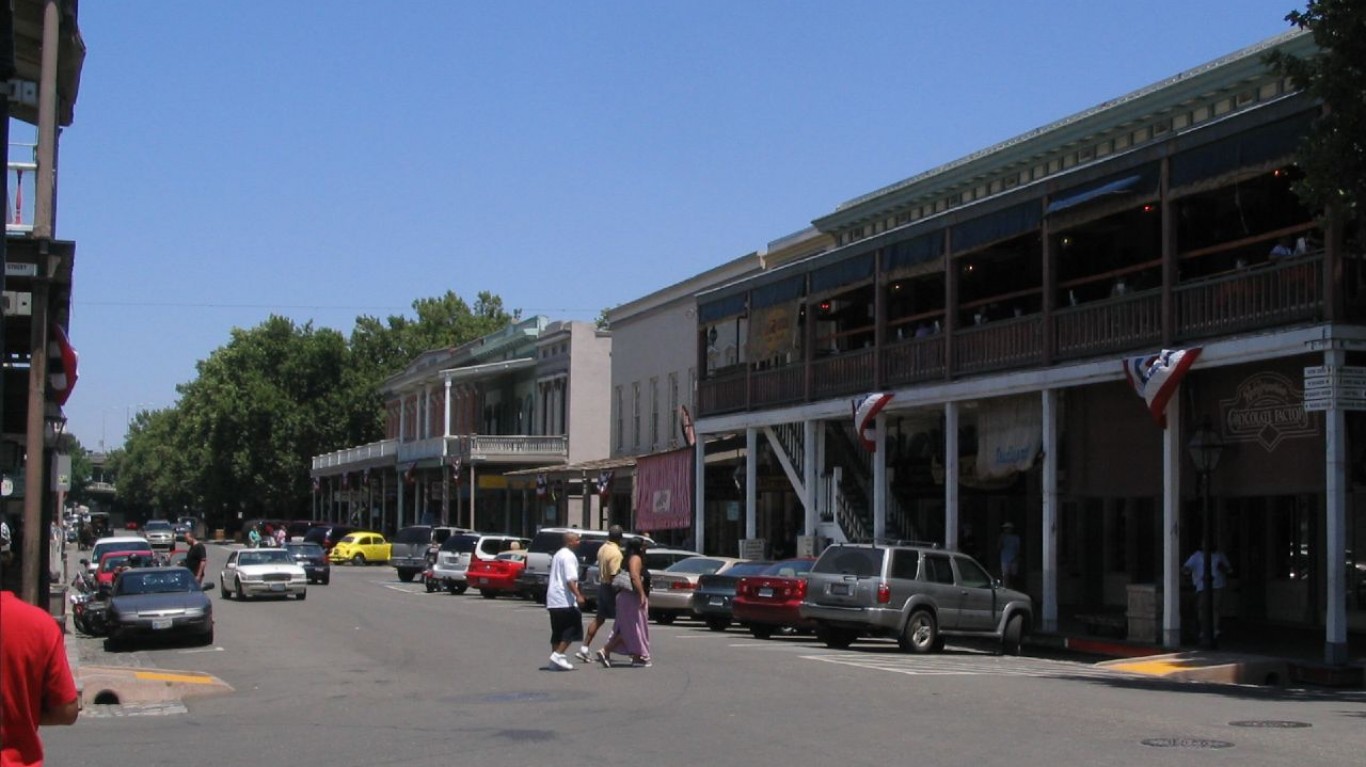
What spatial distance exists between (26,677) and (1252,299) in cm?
1956

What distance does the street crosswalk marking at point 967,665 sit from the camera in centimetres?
2038

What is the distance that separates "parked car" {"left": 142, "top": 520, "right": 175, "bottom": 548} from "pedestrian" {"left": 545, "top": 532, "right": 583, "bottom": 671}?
5990 centimetres

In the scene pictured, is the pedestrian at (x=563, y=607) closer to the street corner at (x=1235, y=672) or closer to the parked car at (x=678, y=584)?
the street corner at (x=1235, y=672)

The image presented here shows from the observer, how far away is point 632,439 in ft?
181

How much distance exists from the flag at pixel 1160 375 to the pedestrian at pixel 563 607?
30.0 feet

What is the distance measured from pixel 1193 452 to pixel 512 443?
1725 inches

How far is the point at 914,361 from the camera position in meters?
31.4

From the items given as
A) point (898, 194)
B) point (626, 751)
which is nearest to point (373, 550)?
point (898, 194)

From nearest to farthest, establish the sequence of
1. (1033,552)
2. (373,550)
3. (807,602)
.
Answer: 1. (807,602)
2. (1033,552)
3. (373,550)

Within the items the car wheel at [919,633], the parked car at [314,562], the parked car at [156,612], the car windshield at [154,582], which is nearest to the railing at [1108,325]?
the car wheel at [919,633]

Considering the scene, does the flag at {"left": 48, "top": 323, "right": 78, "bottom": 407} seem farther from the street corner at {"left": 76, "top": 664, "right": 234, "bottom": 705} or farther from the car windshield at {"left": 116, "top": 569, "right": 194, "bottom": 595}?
the car windshield at {"left": 116, "top": 569, "right": 194, "bottom": 595}

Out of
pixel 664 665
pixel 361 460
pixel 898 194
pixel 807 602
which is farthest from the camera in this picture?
pixel 361 460

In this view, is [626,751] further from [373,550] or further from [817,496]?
[373,550]

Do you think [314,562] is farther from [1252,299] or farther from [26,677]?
[26,677]
